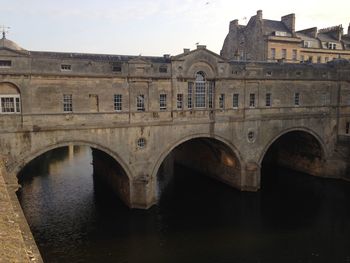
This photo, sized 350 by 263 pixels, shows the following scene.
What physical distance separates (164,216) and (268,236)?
848cm

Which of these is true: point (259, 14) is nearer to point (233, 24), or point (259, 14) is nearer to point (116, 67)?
point (233, 24)

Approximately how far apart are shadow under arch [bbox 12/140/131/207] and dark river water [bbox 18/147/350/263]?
43.1 inches

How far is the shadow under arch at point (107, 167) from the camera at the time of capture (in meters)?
24.5

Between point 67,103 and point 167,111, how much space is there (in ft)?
28.0

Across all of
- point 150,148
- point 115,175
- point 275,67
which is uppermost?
point 275,67

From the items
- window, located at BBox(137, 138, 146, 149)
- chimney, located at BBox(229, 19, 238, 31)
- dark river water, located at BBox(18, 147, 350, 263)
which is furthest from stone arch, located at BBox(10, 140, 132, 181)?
chimney, located at BBox(229, 19, 238, 31)

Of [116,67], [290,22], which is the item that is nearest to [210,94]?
[116,67]

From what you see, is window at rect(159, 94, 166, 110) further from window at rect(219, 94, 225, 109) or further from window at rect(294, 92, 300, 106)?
window at rect(294, 92, 300, 106)

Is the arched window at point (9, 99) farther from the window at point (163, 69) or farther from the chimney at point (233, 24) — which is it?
the chimney at point (233, 24)

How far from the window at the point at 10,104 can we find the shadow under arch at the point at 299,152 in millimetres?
24841

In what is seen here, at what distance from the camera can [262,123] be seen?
34031mm

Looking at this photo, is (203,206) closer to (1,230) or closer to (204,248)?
(204,248)

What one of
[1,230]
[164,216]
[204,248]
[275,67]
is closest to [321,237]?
[204,248]

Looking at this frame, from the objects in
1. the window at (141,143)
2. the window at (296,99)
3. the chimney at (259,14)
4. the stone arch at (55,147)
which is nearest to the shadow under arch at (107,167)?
the stone arch at (55,147)
